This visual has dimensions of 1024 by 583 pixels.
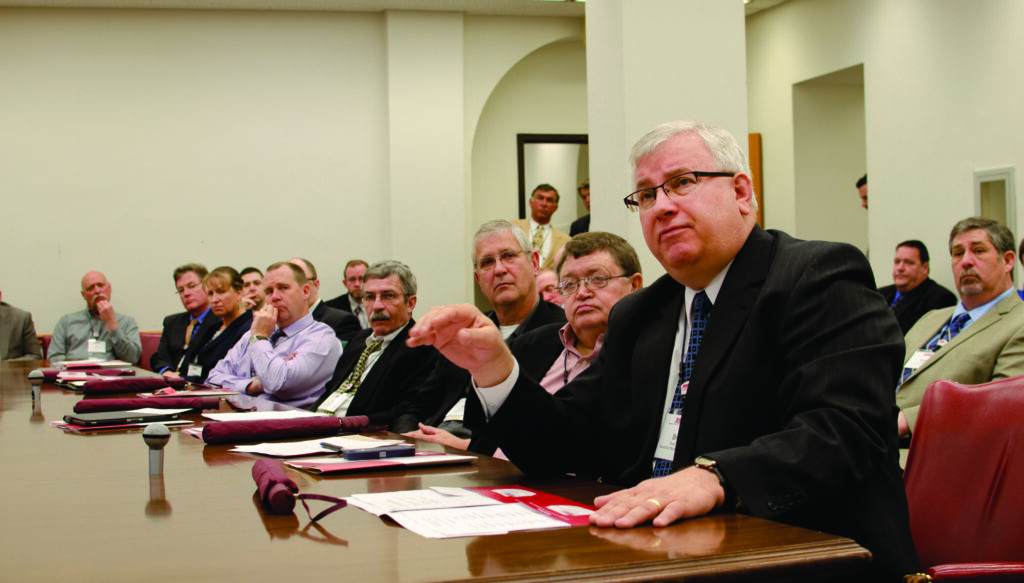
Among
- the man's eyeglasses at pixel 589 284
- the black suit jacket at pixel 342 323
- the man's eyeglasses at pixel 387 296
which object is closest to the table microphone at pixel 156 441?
the man's eyeglasses at pixel 589 284

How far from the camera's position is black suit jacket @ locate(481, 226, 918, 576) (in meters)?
1.48

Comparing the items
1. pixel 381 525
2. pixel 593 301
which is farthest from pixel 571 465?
pixel 593 301

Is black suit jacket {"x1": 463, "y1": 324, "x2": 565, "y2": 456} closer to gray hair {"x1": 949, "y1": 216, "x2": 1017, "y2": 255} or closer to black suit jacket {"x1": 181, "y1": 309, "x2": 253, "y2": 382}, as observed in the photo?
gray hair {"x1": 949, "y1": 216, "x2": 1017, "y2": 255}

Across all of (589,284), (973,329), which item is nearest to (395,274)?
(589,284)

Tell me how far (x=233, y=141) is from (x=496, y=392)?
7.76 meters

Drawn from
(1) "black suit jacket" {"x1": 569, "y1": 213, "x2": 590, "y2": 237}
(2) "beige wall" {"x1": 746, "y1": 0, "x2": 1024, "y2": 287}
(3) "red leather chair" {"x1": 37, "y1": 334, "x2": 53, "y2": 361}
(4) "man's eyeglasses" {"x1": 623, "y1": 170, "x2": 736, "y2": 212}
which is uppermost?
(2) "beige wall" {"x1": 746, "y1": 0, "x2": 1024, "y2": 287}

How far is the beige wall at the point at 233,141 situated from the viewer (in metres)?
8.55

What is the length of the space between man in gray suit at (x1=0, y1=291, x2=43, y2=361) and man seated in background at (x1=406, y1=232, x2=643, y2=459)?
629cm

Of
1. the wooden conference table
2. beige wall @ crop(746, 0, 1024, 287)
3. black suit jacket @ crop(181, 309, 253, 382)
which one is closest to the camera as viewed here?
the wooden conference table

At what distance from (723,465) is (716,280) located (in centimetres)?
57

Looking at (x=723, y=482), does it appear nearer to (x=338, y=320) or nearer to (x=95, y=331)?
(x=338, y=320)

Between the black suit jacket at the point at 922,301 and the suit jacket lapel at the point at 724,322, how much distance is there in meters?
5.00

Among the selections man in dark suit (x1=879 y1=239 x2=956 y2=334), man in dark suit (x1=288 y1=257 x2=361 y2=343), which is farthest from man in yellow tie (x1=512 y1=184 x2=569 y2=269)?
man in dark suit (x1=879 y1=239 x2=956 y2=334)

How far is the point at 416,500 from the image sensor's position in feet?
4.76
